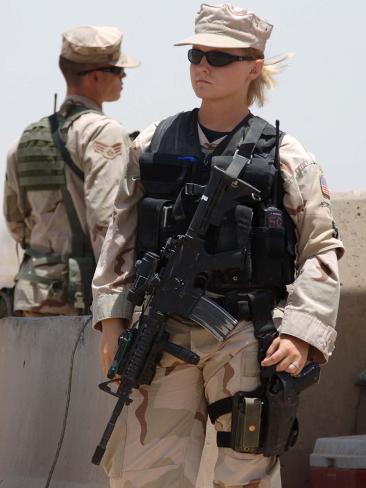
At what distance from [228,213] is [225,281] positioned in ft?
0.73

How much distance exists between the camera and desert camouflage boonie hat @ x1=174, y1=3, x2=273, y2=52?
15.1 feet

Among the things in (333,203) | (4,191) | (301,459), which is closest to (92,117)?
(4,191)

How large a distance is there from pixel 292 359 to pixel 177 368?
40 centimetres

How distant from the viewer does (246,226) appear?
4.46m

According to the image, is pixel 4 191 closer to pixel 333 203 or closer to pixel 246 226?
pixel 333 203

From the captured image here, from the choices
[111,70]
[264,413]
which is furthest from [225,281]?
[111,70]

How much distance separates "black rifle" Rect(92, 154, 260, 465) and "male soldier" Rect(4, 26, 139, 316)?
77.9 inches

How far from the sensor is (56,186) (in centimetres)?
664

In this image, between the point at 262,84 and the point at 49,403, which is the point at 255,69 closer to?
the point at 262,84

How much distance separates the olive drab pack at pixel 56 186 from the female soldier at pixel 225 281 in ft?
6.34

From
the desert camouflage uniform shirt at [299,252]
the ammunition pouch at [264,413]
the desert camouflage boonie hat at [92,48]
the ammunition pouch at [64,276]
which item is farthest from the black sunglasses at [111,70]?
the ammunition pouch at [264,413]

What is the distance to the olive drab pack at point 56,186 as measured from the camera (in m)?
6.64

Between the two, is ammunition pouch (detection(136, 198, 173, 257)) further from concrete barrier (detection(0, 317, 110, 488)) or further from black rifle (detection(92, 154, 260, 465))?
concrete barrier (detection(0, 317, 110, 488))

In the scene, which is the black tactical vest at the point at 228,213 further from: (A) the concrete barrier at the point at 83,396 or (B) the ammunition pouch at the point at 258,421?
(A) the concrete barrier at the point at 83,396
